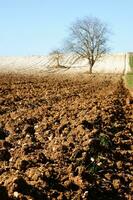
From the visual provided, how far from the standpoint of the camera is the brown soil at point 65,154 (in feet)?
26.7

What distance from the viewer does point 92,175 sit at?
9.02 m

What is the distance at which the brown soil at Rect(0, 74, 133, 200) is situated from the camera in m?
8.15

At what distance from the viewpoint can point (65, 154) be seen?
10.0 meters

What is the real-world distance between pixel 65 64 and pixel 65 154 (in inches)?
3133

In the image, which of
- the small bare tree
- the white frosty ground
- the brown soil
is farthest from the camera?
the small bare tree

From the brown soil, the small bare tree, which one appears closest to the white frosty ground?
the small bare tree

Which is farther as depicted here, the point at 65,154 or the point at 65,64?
the point at 65,64

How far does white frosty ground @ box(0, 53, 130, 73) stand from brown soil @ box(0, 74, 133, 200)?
197 ft

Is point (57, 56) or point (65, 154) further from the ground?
point (65, 154)

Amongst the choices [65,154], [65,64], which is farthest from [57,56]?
[65,154]

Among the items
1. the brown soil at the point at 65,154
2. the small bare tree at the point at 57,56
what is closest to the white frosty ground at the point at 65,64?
the small bare tree at the point at 57,56

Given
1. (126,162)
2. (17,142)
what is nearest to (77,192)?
(126,162)

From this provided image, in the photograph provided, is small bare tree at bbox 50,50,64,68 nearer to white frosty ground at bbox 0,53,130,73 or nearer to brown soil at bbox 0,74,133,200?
white frosty ground at bbox 0,53,130,73

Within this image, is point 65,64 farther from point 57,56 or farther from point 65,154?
point 65,154
